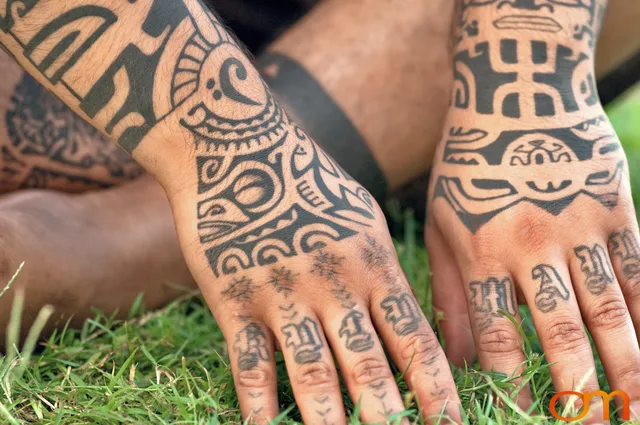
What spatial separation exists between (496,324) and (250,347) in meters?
0.45

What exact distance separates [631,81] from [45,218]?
170 centimetres

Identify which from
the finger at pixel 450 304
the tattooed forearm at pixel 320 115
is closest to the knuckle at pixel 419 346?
the finger at pixel 450 304

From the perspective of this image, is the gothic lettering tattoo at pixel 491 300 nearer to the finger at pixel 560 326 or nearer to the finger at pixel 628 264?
the finger at pixel 560 326

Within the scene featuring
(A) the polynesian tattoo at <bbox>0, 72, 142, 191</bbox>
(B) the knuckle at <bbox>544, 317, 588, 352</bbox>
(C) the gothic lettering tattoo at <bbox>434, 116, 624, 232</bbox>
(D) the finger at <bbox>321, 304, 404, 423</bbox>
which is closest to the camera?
(D) the finger at <bbox>321, 304, 404, 423</bbox>

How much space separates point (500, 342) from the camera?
50.0 inches

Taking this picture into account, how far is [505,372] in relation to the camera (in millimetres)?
1250

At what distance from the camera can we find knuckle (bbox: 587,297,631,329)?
4.12ft

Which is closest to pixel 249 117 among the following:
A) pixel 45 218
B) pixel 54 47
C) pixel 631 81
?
pixel 54 47

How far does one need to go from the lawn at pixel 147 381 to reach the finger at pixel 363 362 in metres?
0.04

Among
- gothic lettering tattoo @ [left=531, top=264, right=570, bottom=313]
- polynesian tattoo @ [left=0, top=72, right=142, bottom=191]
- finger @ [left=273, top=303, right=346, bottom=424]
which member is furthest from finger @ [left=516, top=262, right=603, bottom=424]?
polynesian tattoo @ [left=0, top=72, right=142, bottom=191]

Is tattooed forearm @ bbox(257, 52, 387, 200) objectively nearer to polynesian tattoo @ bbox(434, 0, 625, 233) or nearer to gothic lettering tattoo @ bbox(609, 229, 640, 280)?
polynesian tattoo @ bbox(434, 0, 625, 233)

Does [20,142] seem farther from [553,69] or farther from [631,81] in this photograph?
[631,81]

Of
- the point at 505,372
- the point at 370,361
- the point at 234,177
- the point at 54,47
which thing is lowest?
the point at 505,372

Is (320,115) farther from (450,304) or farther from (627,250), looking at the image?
(627,250)
